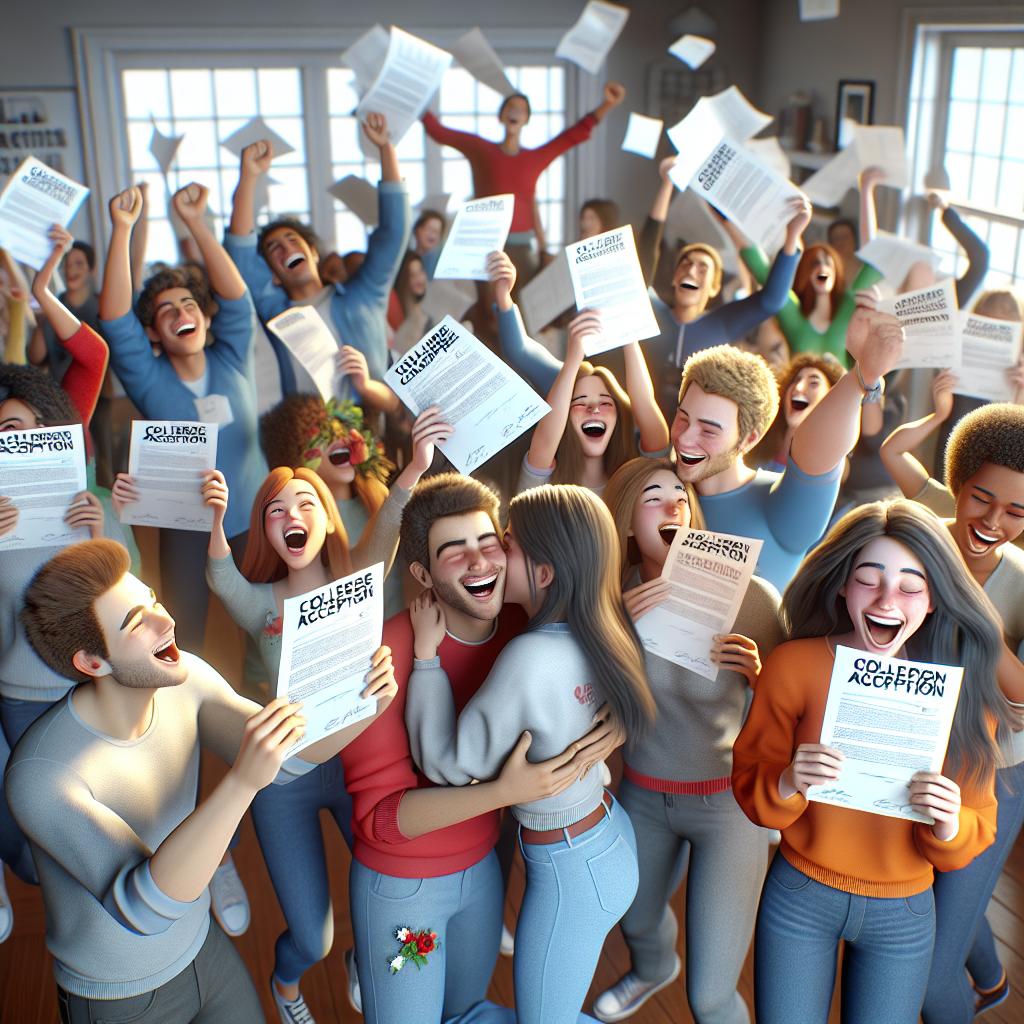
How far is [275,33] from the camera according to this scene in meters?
7.12

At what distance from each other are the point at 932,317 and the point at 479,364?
133 centimetres

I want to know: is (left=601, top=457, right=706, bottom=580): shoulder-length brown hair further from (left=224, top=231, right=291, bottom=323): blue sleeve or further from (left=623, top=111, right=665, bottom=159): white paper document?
(left=623, top=111, right=665, bottom=159): white paper document

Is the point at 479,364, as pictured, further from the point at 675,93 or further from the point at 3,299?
the point at 675,93

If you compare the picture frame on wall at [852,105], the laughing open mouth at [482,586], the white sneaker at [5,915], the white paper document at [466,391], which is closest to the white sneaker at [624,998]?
the laughing open mouth at [482,586]

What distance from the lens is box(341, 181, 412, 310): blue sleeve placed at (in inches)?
142

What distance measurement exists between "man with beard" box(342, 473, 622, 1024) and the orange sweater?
11.2 inches

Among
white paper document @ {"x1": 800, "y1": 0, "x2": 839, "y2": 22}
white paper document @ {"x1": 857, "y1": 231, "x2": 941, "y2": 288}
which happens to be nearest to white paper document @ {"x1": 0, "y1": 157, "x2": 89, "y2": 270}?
white paper document @ {"x1": 857, "y1": 231, "x2": 941, "y2": 288}

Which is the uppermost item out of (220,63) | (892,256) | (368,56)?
(220,63)

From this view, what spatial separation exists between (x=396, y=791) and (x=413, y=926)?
0.83 ft

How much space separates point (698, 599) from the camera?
2043mm

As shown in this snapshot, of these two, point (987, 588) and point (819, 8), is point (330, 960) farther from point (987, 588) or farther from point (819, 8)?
point (819, 8)

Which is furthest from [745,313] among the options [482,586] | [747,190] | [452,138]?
[452,138]

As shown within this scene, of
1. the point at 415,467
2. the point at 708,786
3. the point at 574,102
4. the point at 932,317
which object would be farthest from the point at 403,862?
the point at 574,102

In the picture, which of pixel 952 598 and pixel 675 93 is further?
pixel 675 93
